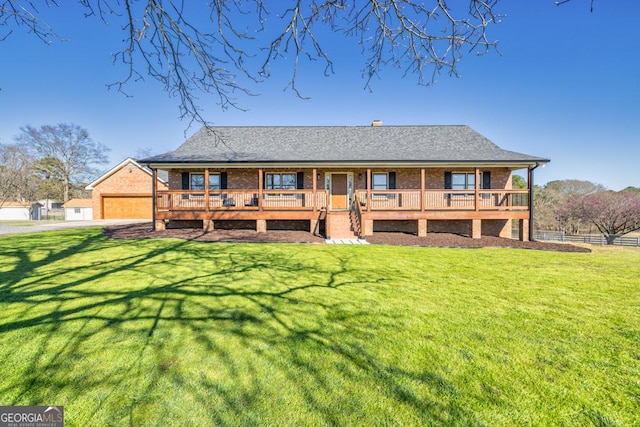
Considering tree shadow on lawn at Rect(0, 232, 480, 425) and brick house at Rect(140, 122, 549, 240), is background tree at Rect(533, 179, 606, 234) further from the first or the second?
tree shadow on lawn at Rect(0, 232, 480, 425)

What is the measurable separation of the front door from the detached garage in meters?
17.6

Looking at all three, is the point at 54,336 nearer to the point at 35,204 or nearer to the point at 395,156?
the point at 395,156

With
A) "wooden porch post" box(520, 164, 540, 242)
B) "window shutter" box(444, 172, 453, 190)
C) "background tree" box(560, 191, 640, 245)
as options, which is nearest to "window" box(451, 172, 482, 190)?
"window shutter" box(444, 172, 453, 190)

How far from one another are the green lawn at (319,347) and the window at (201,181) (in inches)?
404

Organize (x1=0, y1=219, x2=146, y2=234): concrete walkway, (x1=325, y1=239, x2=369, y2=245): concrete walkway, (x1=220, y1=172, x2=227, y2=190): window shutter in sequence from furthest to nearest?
(x1=220, y1=172, x2=227, y2=190): window shutter
(x1=0, y1=219, x2=146, y2=234): concrete walkway
(x1=325, y1=239, x2=369, y2=245): concrete walkway

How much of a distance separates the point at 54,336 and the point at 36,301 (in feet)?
5.81

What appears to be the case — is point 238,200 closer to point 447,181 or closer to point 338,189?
point 338,189

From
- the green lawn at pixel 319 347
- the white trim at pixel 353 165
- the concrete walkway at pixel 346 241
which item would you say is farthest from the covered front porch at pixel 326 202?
the green lawn at pixel 319 347

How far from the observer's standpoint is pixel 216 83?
3.78 m

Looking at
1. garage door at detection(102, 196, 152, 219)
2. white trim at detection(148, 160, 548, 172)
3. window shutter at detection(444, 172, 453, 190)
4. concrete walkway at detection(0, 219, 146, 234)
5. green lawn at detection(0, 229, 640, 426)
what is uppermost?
white trim at detection(148, 160, 548, 172)

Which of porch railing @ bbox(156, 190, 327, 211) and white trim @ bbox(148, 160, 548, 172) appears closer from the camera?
white trim @ bbox(148, 160, 548, 172)

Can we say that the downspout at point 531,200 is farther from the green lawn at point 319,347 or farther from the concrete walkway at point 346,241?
the concrete walkway at point 346,241

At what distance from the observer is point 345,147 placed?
55.2 ft

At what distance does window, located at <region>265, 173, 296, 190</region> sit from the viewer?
642 inches
